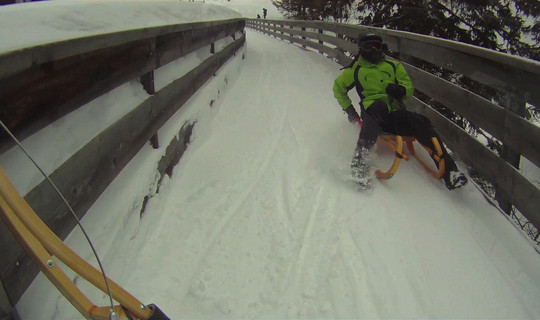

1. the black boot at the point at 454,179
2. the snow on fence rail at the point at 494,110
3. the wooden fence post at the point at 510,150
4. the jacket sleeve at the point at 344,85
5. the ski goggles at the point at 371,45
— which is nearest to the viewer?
the snow on fence rail at the point at 494,110

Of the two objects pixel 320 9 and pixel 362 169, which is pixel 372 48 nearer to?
pixel 362 169

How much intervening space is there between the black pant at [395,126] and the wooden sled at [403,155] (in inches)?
1.8

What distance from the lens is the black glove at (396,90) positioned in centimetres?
377

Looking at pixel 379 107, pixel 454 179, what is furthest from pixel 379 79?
pixel 454 179

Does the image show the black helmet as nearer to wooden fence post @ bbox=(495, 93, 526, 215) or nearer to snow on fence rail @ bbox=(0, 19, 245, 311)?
wooden fence post @ bbox=(495, 93, 526, 215)

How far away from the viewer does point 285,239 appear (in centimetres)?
281

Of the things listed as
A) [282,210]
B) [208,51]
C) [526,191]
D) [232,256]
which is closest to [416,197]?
[526,191]

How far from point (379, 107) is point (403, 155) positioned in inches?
25.7

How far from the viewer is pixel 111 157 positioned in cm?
264

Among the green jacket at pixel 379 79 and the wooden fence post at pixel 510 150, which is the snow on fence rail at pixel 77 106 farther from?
the wooden fence post at pixel 510 150

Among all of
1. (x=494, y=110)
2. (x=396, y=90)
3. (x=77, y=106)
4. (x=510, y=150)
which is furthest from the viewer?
(x=396, y=90)

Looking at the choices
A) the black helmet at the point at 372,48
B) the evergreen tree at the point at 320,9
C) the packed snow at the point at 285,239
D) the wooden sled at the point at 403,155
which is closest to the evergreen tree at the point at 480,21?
the evergreen tree at the point at 320,9

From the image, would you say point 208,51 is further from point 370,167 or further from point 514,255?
point 514,255

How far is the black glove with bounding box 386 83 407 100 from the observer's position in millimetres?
3770
